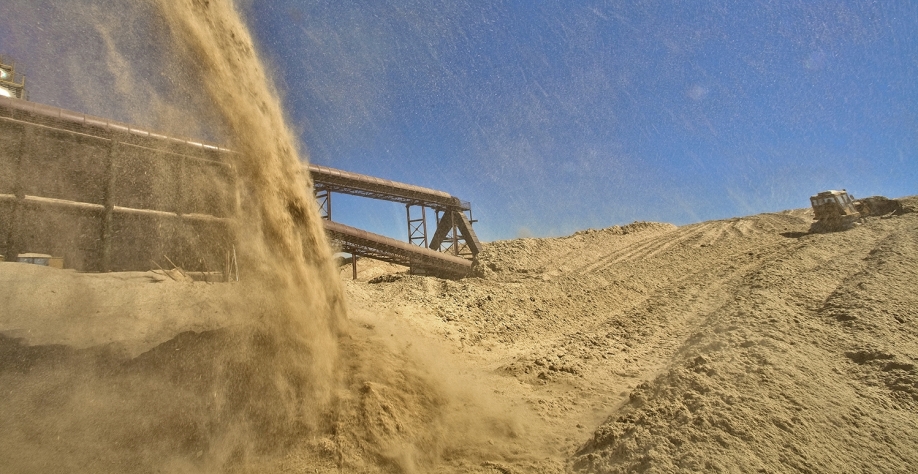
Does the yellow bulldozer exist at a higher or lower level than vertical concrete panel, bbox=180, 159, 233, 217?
lower

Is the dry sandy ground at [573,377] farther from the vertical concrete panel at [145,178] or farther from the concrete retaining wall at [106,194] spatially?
the vertical concrete panel at [145,178]

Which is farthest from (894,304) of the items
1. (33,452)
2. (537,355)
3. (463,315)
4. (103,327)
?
(103,327)

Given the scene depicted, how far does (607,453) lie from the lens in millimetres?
3918

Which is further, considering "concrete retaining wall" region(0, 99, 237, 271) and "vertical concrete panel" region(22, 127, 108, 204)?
"vertical concrete panel" region(22, 127, 108, 204)

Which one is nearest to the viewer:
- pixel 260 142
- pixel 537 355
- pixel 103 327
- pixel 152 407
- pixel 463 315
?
pixel 152 407

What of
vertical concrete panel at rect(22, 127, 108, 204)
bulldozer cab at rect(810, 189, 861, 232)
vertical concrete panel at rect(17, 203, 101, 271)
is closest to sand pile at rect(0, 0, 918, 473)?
vertical concrete panel at rect(17, 203, 101, 271)

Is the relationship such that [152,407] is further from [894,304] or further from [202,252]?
[894,304]

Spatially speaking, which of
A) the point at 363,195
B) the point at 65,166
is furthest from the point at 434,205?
the point at 65,166

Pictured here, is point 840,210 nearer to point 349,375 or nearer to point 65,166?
point 349,375

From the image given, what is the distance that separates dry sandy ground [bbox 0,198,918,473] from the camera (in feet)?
12.1

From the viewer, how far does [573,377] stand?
20.2 ft

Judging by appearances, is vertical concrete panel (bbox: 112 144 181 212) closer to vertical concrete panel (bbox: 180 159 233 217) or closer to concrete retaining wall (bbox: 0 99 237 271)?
concrete retaining wall (bbox: 0 99 237 271)

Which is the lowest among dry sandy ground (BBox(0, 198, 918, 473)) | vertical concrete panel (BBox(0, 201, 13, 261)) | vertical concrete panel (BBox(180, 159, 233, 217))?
dry sandy ground (BBox(0, 198, 918, 473))

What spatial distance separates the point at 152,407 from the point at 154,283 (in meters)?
3.02
